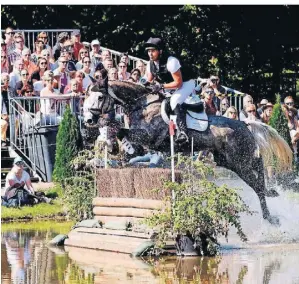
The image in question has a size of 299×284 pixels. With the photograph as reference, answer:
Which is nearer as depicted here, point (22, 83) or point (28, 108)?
point (22, 83)

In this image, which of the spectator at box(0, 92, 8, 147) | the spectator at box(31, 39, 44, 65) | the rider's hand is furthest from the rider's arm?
the spectator at box(31, 39, 44, 65)

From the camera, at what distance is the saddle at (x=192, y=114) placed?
2073 cm

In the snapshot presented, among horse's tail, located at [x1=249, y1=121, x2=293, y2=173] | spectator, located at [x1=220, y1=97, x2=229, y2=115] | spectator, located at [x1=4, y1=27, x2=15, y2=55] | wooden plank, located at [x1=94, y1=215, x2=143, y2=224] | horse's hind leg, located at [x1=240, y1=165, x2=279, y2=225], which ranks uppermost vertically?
spectator, located at [x1=4, y1=27, x2=15, y2=55]

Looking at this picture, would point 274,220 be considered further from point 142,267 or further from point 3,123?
point 3,123

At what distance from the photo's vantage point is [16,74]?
2769cm

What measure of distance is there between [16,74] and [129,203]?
989 cm

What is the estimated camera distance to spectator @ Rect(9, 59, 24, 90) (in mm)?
27500

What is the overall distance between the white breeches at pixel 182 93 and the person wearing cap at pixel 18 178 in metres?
4.87

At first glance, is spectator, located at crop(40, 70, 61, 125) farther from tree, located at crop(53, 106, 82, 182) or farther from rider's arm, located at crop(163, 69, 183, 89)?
rider's arm, located at crop(163, 69, 183, 89)

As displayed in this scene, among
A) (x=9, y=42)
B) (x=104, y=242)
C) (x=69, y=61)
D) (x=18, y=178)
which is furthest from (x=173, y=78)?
(x=9, y=42)

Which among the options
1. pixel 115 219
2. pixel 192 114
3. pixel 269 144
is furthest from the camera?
pixel 269 144

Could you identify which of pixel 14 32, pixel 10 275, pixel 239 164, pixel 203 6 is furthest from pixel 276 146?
pixel 203 6

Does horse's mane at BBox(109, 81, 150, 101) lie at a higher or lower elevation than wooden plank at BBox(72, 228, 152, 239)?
higher

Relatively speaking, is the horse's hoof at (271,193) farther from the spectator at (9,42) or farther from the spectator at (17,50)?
the spectator at (9,42)
